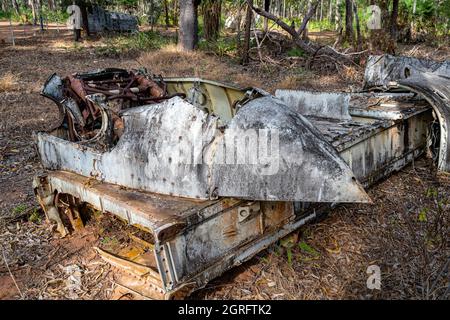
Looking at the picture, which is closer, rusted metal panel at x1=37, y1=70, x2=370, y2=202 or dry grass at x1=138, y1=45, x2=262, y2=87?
rusted metal panel at x1=37, y1=70, x2=370, y2=202

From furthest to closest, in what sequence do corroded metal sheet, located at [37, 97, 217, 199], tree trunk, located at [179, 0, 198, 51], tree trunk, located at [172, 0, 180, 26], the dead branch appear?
tree trunk, located at [172, 0, 180, 26], tree trunk, located at [179, 0, 198, 51], the dead branch, corroded metal sheet, located at [37, 97, 217, 199]

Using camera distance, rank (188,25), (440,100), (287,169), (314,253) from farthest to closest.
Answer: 1. (188,25)
2. (440,100)
3. (314,253)
4. (287,169)

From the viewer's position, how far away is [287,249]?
3695 millimetres

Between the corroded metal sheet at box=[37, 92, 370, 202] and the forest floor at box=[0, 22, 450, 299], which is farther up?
the corroded metal sheet at box=[37, 92, 370, 202]

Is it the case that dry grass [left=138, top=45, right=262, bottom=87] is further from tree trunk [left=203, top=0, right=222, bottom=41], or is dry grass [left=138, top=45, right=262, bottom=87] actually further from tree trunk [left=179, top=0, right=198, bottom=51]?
tree trunk [left=203, top=0, right=222, bottom=41]

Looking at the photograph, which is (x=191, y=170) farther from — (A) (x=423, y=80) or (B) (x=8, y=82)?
(B) (x=8, y=82)

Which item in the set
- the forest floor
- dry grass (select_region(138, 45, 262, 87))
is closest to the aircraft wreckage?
the forest floor

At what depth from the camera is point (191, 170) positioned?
10.1ft

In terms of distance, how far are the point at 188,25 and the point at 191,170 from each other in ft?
39.5

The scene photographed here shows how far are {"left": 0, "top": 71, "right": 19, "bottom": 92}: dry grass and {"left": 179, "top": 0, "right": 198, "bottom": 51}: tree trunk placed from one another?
18.0 feet

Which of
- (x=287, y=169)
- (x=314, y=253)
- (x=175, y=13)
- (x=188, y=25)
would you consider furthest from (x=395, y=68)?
(x=175, y=13)

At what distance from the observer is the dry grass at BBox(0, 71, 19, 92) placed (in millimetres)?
10414
